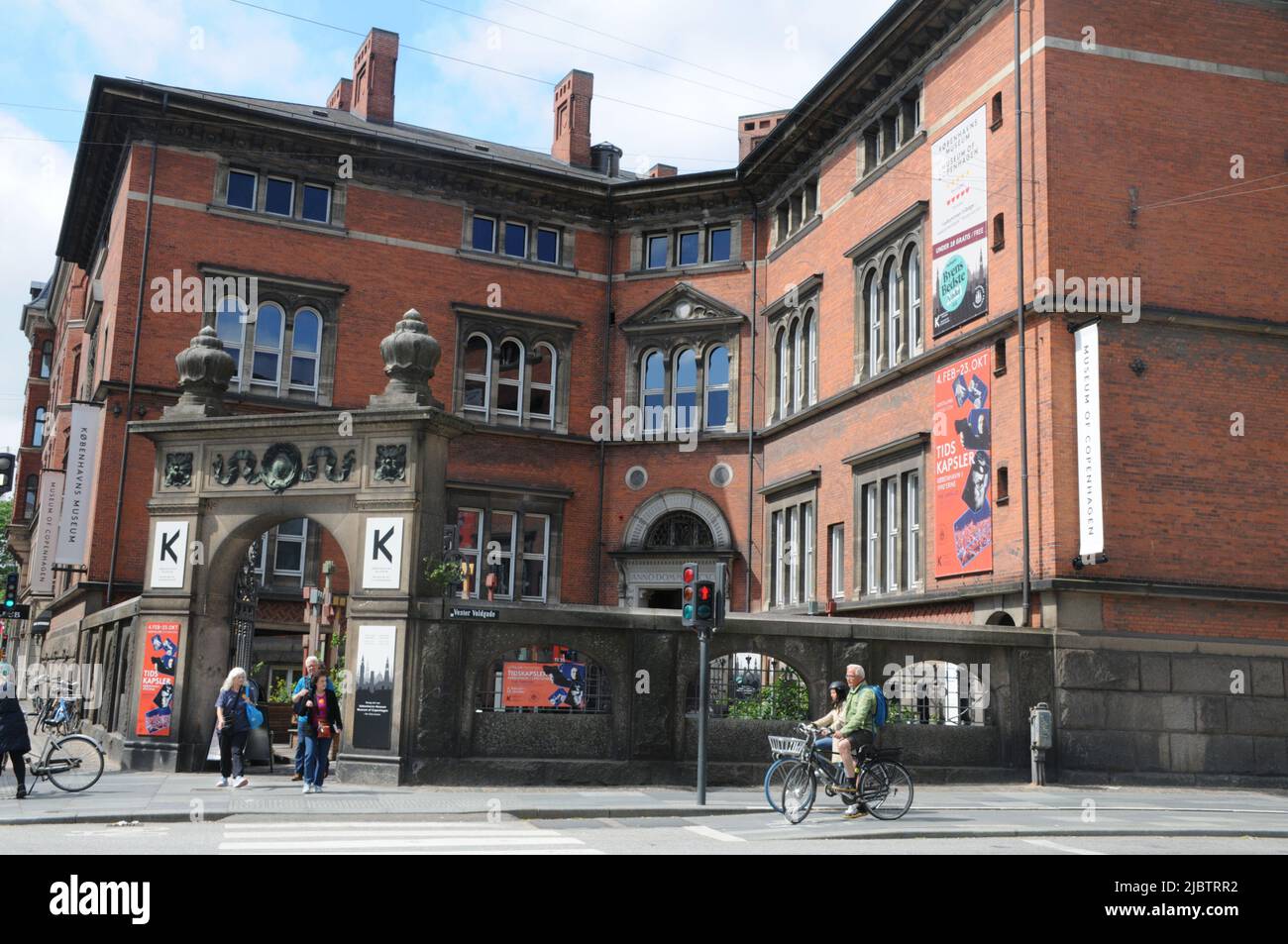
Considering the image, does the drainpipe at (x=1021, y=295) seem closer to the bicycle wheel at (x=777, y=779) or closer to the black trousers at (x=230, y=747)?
the bicycle wheel at (x=777, y=779)

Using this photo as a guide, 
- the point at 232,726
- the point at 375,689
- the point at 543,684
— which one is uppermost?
the point at 543,684

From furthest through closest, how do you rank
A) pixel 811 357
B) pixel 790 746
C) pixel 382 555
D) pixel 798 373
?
pixel 798 373, pixel 811 357, pixel 382 555, pixel 790 746

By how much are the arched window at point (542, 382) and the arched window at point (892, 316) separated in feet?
37.0

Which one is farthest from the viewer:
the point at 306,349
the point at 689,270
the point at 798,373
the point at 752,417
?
the point at 689,270

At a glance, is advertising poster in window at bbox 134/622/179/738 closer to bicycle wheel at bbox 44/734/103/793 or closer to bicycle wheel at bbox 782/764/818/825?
bicycle wheel at bbox 44/734/103/793

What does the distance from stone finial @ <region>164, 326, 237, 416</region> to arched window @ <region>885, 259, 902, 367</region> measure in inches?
551

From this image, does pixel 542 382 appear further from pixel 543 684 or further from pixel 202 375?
pixel 543 684

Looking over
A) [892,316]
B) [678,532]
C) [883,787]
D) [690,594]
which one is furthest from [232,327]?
[883,787]

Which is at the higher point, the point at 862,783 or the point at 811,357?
the point at 811,357

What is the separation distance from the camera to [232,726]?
17.7m

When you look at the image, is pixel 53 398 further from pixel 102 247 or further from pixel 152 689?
pixel 152 689

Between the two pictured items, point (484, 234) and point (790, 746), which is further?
point (484, 234)

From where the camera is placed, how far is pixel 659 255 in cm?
3769

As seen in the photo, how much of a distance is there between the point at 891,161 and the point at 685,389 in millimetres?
10089
